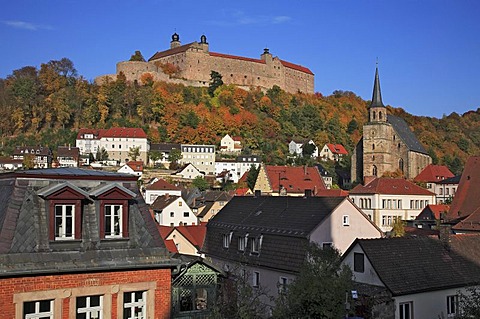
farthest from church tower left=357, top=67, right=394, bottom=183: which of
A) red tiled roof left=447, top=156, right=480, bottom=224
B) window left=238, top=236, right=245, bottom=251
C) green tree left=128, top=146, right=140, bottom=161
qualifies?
window left=238, top=236, right=245, bottom=251

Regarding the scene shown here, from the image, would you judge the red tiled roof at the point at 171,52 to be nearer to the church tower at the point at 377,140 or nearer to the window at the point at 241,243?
the church tower at the point at 377,140

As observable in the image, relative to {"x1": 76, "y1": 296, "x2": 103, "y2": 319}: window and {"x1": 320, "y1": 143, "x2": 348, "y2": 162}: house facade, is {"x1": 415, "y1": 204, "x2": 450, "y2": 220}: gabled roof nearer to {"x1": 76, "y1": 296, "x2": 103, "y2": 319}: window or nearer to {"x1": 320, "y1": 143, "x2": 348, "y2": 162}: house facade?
{"x1": 76, "y1": 296, "x2": 103, "y2": 319}: window

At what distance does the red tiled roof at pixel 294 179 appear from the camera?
3039 inches

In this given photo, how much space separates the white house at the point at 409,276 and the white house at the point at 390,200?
45.1 meters

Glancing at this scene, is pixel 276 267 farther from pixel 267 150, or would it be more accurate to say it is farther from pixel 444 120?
pixel 444 120

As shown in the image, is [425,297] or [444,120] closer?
[425,297]

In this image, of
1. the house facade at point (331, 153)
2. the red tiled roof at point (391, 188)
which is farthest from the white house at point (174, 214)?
the house facade at point (331, 153)

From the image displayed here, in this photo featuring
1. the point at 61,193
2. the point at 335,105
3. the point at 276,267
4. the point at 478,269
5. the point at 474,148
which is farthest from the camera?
the point at 335,105

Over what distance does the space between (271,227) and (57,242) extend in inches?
673

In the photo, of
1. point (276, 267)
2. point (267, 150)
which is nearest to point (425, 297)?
point (276, 267)

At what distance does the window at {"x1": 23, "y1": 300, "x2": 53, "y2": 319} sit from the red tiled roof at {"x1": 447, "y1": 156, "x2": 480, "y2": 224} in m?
36.6

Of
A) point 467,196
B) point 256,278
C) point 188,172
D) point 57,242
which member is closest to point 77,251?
point 57,242

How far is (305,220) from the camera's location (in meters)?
28.2

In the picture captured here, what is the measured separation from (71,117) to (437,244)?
113581 millimetres
